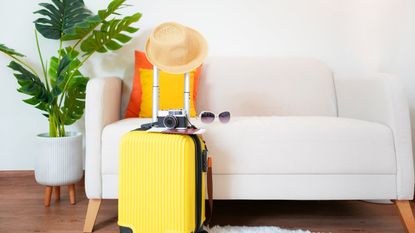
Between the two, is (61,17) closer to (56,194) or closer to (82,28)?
(82,28)

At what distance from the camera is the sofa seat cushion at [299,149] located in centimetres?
156

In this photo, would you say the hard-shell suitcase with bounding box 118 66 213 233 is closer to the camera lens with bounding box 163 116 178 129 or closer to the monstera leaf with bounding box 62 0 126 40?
the camera lens with bounding box 163 116 178 129

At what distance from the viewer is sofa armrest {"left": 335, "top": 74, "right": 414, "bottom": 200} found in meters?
1.56

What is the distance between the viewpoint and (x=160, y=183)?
1303 millimetres

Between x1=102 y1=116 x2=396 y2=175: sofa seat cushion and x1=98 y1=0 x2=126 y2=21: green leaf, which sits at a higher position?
x1=98 y1=0 x2=126 y2=21: green leaf

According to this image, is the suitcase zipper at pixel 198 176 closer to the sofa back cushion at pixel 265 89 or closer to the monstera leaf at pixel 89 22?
the sofa back cushion at pixel 265 89

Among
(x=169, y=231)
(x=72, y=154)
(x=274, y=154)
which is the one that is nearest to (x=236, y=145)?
(x=274, y=154)

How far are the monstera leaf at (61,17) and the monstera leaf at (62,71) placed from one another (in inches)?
6.3

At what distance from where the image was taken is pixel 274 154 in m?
1.56

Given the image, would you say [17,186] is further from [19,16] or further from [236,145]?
[236,145]

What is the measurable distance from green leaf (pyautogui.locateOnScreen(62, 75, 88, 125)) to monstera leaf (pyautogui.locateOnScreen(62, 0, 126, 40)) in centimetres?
26

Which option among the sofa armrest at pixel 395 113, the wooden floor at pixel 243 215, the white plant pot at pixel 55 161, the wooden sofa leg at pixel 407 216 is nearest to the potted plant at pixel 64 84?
the white plant pot at pixel 55 161

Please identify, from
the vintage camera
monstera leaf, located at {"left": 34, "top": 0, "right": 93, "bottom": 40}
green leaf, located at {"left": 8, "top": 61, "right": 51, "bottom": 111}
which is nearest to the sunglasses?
the vintage camera

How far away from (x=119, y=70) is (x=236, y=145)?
48.7 inches
